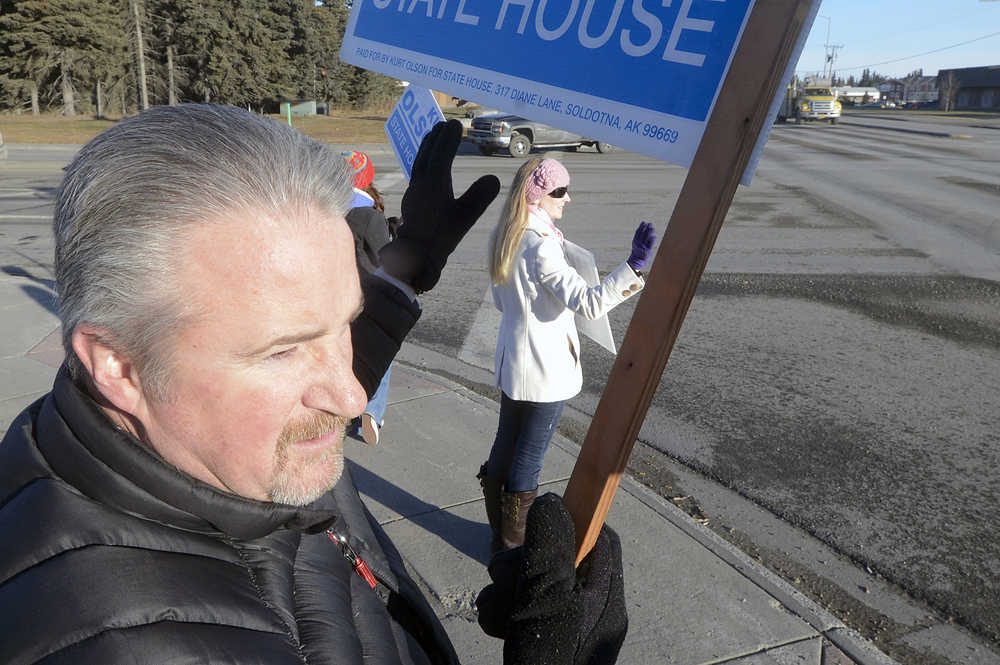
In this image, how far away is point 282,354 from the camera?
1.11 metres

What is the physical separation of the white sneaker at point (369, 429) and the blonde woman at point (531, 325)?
1228 mm

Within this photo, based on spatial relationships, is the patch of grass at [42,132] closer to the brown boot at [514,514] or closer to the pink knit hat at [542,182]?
the pink knit hat at [542,182]

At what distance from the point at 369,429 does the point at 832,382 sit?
3675 mm

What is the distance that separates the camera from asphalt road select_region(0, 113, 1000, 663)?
3869 mm

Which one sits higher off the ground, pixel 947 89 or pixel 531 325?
pixel 531 325

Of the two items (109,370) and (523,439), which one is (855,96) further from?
(109,370)

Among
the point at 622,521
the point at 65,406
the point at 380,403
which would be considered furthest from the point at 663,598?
the point at 65,406

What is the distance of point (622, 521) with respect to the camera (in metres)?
3.95

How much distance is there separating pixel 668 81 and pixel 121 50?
5010 centimetres

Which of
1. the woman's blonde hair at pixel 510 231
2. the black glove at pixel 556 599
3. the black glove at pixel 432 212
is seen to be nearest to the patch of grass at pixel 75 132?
the woman's blonde hair at pixel 510 231

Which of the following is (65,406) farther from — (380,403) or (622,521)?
(380,403)

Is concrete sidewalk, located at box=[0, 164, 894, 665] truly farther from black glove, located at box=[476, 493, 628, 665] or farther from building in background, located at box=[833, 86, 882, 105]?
building in background, located at box=[833, 86, 882, 105]

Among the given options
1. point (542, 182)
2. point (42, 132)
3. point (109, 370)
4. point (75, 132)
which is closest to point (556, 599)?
point (109, 370)

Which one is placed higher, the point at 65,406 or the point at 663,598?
the point at 65,406
